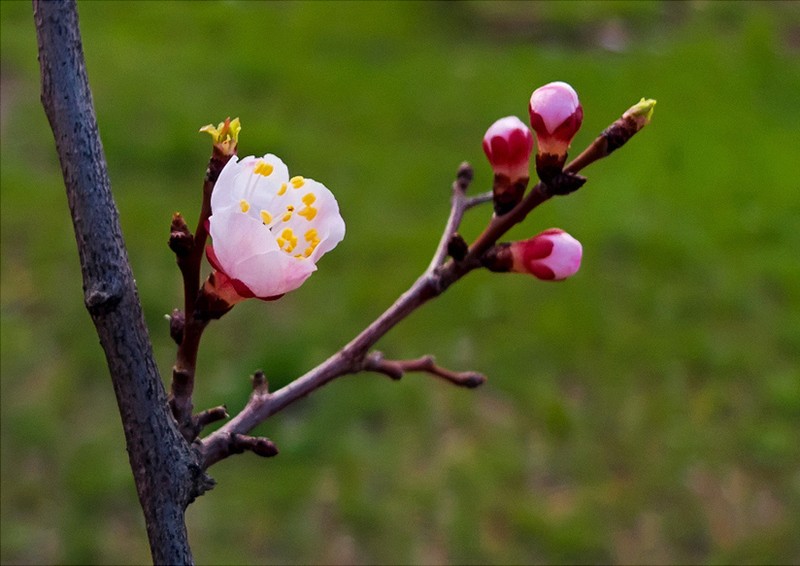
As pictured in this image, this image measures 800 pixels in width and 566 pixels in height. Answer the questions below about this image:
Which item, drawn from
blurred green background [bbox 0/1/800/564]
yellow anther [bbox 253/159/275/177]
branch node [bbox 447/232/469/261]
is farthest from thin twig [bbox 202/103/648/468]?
blurred green background [bbox 0/1/800/564]

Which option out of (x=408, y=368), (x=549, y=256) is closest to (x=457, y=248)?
(x=549, y=256)

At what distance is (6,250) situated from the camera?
8.48ft

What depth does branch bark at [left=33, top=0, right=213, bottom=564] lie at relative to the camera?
19.9 inches

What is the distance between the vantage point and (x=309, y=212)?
65cm

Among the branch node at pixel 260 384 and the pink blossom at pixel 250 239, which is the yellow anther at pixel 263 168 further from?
the branch node at pixel 260 384

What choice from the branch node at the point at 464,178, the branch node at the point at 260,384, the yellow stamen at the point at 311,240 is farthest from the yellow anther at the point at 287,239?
the branch node at the point at 464,178

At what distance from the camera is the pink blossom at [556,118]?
1.95ft

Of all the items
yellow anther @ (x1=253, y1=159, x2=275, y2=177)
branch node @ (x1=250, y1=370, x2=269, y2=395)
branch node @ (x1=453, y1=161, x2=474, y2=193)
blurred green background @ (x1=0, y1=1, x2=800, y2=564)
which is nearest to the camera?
yellow anther @ (x1=253, y1=159, x2=275, y2=177)

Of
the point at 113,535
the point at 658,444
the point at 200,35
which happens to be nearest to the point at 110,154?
the point at 200,35

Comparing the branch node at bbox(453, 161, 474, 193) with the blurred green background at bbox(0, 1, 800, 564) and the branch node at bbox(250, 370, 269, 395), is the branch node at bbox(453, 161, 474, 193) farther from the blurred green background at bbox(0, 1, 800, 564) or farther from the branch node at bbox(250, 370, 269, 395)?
the blurred green background at bbox(0, 1, 800, 564)

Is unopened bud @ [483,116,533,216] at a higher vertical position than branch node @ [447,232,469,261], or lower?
higher

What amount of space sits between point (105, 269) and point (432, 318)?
2.03 meters

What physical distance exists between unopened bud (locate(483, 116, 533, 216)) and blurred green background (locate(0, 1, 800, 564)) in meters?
1.47

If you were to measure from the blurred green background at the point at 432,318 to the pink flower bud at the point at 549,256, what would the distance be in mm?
1444
